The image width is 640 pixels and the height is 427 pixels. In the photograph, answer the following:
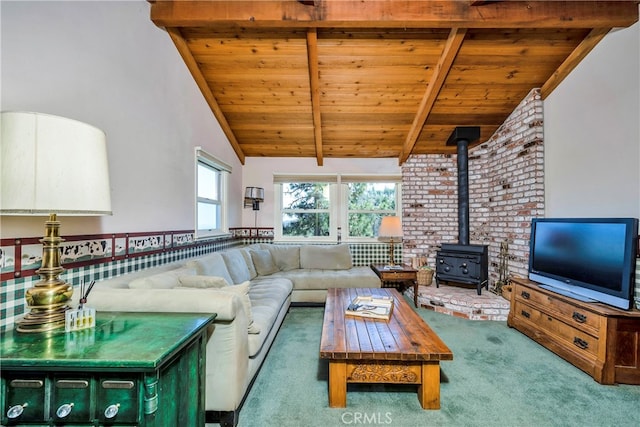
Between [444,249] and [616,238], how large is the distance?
2.06 meters

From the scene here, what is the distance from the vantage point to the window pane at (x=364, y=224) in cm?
481

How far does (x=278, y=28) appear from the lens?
2.78m

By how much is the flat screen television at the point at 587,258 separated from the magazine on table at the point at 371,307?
151 cm

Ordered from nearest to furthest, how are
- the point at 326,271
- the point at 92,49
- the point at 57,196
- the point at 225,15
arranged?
the point at 57,196, the point at 92,49, the point at 225,15, the point at 326,271

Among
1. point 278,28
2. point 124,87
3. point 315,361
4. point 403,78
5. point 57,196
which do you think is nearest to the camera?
point 57,196

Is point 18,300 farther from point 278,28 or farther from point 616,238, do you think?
point 616,238

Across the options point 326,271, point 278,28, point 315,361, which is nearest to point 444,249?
point 326,271

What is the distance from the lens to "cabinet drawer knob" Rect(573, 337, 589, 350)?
2.12 metres

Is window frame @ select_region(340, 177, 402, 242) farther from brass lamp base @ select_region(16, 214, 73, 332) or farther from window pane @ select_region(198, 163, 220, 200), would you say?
brass lamp base @ select_region(16, 214, 73, 332)

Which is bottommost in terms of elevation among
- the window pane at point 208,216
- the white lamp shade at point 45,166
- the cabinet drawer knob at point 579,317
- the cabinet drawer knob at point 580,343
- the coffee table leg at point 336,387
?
the coffee table leg at point 336,387

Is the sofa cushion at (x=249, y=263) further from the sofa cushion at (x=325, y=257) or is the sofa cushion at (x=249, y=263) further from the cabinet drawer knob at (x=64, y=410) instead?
the cabinet drawer knob at (x=64, y=410)

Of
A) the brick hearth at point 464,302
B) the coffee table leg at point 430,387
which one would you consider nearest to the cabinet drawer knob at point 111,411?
the coffee table leg at point 430,387

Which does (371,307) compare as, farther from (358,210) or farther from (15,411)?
(358,210)

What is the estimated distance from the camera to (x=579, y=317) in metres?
2.19
